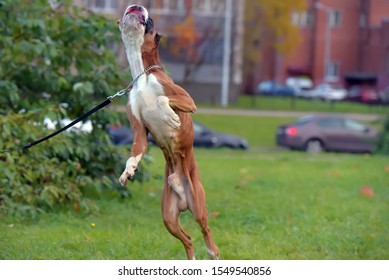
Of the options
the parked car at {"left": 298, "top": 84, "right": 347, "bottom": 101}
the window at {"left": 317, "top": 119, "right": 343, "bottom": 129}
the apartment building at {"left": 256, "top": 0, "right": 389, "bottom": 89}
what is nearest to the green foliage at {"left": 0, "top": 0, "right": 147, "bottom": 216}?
the window at {"left": 317, "top": 119, "right": 343, "bottom": 129}

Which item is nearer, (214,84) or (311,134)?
(311,134)

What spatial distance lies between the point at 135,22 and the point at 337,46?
6600cm

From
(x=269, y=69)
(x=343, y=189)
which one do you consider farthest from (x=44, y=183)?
(x=269, y=69)

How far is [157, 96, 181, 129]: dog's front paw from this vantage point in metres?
6.04

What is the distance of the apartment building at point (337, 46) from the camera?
68.0 m

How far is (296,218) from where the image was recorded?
32.9ft

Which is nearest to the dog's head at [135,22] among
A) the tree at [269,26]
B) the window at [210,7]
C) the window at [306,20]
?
the window at [210,7]

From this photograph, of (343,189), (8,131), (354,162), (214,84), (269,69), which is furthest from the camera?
(269,69)

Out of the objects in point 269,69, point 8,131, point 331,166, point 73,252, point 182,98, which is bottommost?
point 269,69

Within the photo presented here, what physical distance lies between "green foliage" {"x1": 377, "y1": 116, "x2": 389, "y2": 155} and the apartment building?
141 ft

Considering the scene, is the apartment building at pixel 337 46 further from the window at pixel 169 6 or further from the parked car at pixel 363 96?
the window at pixel 169 6

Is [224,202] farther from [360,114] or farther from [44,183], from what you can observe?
[360,114]

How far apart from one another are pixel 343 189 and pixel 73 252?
20.3 feet

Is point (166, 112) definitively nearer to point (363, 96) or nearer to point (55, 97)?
point (55, 97)
